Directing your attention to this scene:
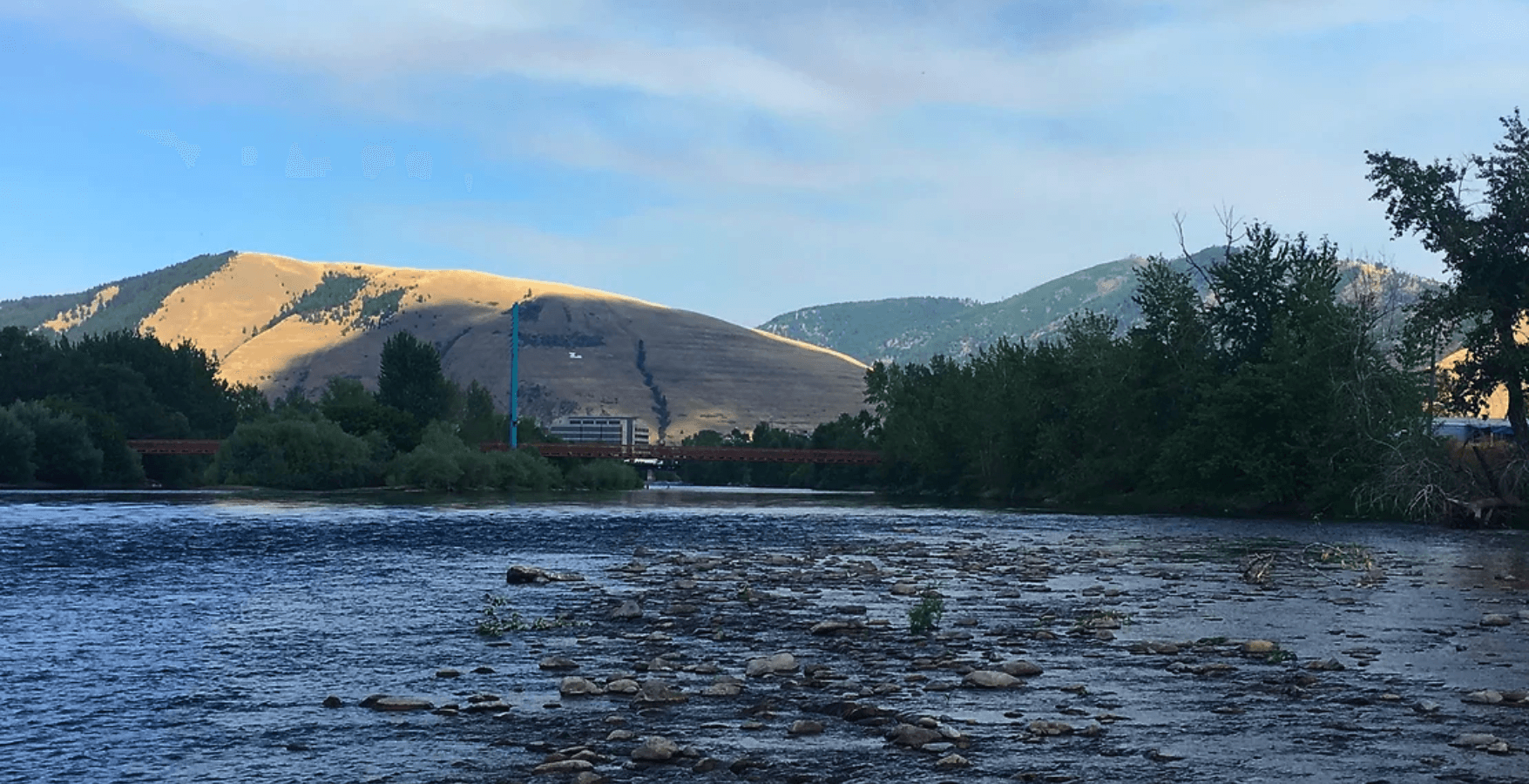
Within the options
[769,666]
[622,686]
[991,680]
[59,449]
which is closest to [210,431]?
[59,449]

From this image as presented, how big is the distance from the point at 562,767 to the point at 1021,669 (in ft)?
30.6

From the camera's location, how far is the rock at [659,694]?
64.4ft

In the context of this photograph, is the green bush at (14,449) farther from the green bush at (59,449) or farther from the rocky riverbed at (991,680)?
the rocky riverbed at (991,680)

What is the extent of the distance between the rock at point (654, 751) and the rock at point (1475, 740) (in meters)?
9.44

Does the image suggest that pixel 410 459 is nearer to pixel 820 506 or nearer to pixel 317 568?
pixel 820 506

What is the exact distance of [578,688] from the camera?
66.4ft

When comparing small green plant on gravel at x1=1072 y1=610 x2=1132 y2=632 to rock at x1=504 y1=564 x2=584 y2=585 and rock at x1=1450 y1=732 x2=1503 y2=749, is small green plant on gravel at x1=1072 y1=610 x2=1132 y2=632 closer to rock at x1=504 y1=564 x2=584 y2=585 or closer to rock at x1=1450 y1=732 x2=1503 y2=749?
rock at x1=1450 y1=732 x2=1503 y2=749

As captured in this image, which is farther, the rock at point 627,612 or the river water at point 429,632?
the rock at point 627,612

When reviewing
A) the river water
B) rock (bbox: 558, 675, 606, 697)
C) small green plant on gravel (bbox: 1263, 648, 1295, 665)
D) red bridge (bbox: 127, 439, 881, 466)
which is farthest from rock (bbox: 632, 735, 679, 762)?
red bridge (bbox: 127, 439, 881, 466)

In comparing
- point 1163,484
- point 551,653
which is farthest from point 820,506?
point 551,653

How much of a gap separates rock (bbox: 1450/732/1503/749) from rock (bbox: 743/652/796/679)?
9.70 meters

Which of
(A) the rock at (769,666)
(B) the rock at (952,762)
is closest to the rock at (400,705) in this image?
(A) the rock at (769,666)

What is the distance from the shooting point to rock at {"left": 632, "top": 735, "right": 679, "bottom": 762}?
15.9 meters

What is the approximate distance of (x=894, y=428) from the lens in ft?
572
